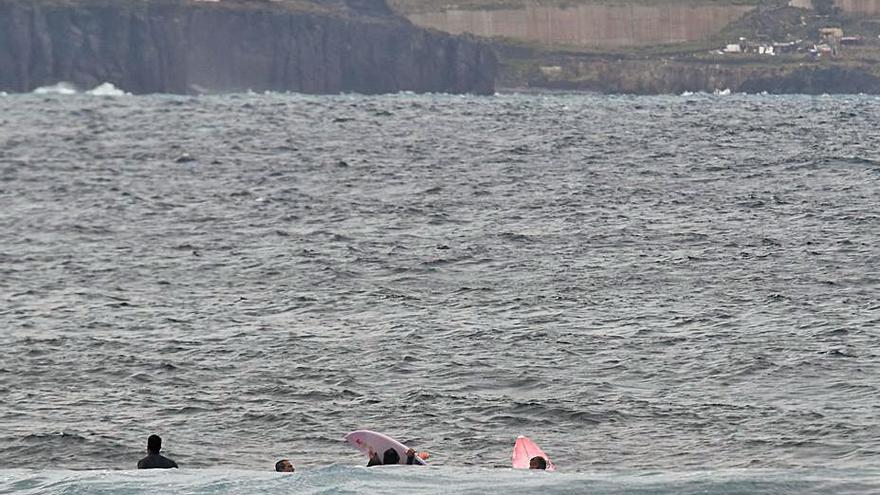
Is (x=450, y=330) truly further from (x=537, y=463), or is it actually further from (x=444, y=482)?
(x=444, y=482)

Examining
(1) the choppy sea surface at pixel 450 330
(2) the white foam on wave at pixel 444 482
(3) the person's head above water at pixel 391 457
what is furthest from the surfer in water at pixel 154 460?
(2) the white foam on wave at pixel 444 482

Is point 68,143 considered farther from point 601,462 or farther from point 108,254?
point 601,462

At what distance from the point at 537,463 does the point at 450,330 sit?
39.7 feet

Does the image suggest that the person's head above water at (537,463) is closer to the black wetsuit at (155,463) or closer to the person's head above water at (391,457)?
the person's head above water at (391,457)

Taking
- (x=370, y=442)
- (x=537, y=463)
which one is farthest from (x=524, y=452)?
(x=370, y=442)

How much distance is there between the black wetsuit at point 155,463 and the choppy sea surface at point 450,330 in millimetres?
1955

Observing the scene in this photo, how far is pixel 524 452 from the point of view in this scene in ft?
84.8

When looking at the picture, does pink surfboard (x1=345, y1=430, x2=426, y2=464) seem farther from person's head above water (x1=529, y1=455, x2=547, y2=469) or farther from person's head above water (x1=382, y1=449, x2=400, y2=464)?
person's head above water (x1=529, y1=455, x2=547, y2=469)

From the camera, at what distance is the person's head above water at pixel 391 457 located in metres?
24.5

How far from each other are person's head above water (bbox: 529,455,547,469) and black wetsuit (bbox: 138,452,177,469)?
5299 mm

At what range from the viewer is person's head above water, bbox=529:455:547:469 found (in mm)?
24141

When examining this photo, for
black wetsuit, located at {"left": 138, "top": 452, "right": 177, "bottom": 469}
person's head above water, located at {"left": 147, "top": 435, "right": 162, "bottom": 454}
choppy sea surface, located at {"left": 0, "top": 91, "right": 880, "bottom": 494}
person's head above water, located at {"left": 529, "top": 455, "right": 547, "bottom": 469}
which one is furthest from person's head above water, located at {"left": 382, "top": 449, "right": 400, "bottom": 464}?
person's head above water, located at {"left": 147, "top": 435, "right": 162, "bottom": 454}

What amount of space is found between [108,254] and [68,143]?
180 feet

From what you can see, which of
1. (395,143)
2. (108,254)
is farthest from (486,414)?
(395,143)
